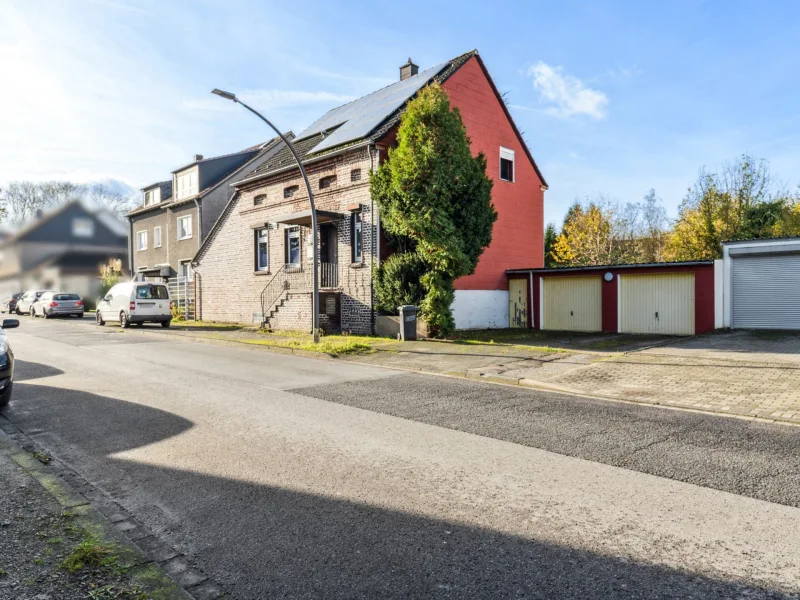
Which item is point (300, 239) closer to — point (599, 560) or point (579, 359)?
point (579, 359)

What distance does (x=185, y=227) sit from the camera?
1335 inches

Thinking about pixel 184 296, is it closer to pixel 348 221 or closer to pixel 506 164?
pixel 348 221

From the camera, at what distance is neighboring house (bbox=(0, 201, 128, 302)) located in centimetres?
1694

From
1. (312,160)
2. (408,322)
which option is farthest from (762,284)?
(312,160)

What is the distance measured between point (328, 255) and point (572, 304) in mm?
9653

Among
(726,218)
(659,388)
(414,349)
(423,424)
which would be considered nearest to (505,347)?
(414,349)

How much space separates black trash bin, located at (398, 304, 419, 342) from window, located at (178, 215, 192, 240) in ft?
69.4

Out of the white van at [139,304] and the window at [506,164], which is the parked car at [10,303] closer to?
the white van at [139,304]

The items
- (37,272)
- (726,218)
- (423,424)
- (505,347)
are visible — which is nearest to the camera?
(423,424)

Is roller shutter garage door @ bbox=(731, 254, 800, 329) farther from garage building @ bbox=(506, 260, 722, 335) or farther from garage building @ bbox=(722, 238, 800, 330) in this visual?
garage building @ bbox=(506, 260, 722, 335)

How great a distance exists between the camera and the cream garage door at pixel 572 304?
20.9 metres

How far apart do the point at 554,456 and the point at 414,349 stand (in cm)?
943

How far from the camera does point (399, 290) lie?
17.7 m

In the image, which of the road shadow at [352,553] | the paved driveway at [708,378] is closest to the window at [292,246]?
the paved driveway at [708,378]
